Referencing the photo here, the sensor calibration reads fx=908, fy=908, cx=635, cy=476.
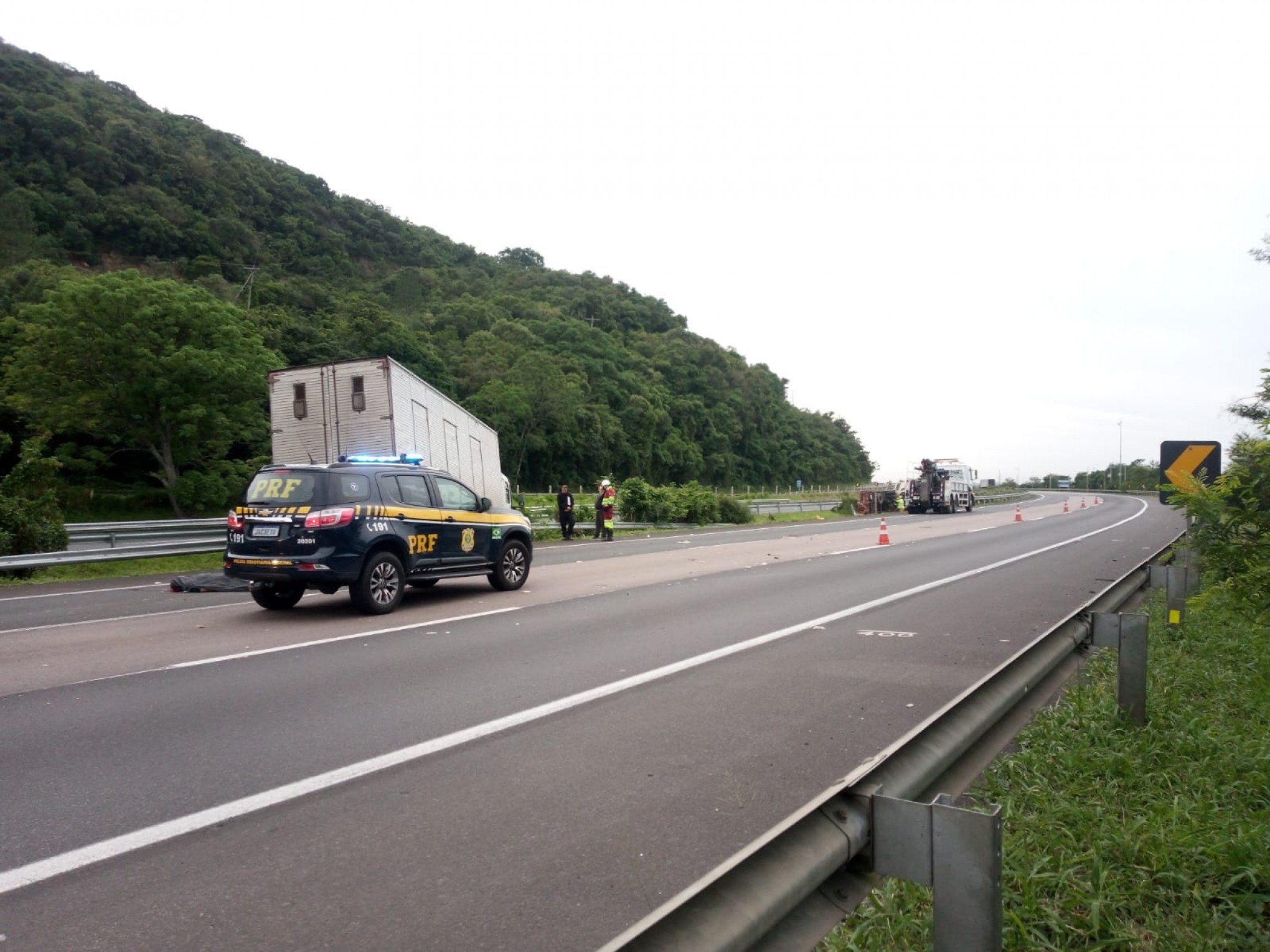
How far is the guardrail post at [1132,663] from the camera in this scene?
5645 mm

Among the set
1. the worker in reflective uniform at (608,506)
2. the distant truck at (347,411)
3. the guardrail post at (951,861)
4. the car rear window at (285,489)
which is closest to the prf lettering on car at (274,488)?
the car rear window at (285,489)

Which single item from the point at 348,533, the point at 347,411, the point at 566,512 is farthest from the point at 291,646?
the point at 566,512

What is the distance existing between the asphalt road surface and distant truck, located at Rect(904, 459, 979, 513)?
40.7 metres

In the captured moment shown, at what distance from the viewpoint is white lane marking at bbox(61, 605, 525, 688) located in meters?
7.64

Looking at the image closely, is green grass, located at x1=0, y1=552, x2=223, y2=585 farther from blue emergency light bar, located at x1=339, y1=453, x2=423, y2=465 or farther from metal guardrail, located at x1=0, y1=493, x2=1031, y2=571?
blue emergency light bar, located at x1=339, y1=453, x2=423, y2=465

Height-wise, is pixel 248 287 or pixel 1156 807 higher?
pixel 248 287

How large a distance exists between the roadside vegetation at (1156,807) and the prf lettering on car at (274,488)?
8504mm

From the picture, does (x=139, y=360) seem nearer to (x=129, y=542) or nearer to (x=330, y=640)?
(x=129, y=542)

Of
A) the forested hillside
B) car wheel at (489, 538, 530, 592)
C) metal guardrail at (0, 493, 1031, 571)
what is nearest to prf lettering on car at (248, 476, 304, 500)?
car wheel at (489, 538, 530, 592)

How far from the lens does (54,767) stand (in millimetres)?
5191

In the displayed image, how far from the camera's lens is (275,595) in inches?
463

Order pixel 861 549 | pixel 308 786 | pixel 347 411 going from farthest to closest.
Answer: pixel 861 549 → pixel 347 411 → pixel 308 786

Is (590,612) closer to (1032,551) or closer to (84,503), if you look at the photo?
(1032,551)

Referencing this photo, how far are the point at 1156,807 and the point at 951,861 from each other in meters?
2.76
